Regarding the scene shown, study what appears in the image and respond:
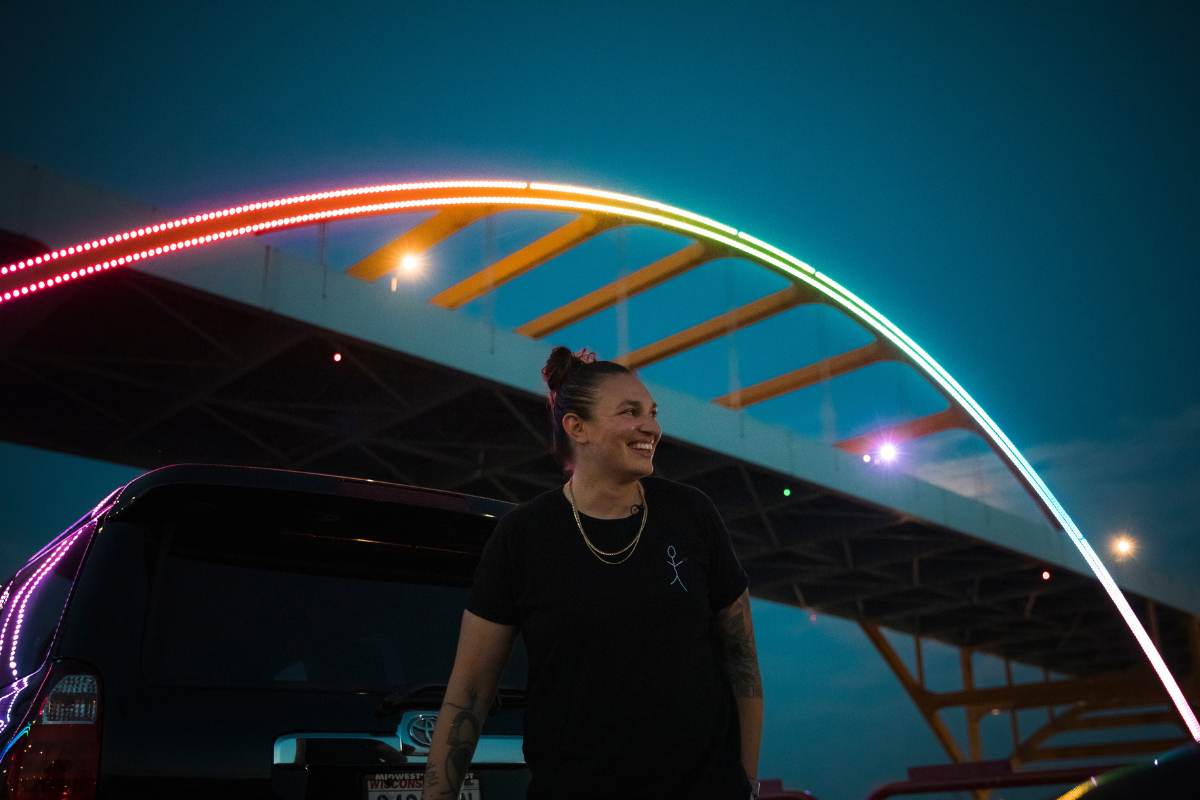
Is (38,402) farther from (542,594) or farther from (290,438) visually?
(542,594)

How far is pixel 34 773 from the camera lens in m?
2.31

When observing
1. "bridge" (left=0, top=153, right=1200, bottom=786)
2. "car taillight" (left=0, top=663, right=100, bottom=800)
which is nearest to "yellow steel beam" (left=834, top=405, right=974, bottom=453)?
"bridge" (left=0, top=153, right=1200, bottom=786)

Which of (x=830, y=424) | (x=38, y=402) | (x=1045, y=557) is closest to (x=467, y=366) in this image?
(x=38, y=402)

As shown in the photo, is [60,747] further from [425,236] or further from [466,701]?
[425,236]

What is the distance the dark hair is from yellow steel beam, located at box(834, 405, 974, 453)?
27.0 metres

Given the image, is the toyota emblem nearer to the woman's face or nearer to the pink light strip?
the woman's face

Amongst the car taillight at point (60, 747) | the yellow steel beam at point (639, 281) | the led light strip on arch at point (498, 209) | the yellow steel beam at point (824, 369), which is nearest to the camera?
the car taillight at point (60, 747)

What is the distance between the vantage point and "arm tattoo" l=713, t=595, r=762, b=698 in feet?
8.50

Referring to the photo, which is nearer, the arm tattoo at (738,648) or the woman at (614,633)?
the woman at (614,633)

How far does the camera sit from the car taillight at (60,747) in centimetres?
230

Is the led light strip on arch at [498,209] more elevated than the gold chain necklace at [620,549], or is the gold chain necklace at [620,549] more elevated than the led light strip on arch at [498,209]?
the led light strip on arch at [498,209]

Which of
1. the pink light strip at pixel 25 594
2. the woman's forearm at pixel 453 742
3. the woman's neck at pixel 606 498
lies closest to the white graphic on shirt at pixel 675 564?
the woman's neck at pixel 606 498

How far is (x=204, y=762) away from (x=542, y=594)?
853 mm

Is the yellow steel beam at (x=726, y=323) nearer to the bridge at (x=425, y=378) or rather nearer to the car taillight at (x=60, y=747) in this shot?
the bridge at (x=425, y=378)
